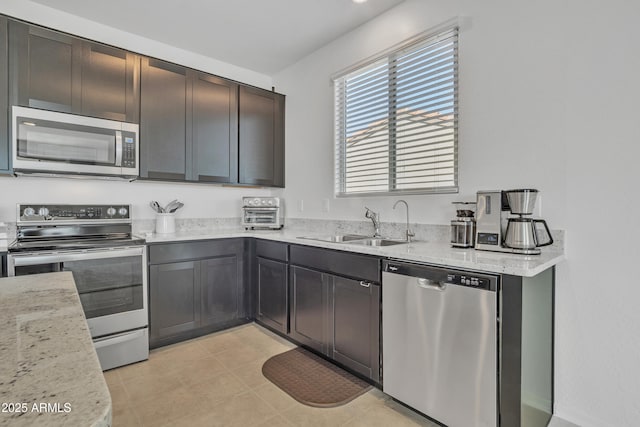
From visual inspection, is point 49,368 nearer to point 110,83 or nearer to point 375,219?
point 375,219

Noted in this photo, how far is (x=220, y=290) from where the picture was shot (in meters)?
3.05

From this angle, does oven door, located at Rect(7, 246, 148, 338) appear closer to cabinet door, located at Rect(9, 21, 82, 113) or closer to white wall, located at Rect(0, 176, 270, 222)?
white wall, located at Rect(0, 176, 270, 222)

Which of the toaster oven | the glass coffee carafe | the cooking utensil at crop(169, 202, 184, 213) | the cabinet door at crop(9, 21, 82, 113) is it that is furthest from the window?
the cabinet door at crop(9, 21, 82, 113)

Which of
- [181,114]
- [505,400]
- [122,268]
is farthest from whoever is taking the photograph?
[181,114]

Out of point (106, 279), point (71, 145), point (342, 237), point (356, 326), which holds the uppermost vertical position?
point (71, 145)

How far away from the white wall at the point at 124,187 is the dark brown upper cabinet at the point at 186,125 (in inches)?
14.9

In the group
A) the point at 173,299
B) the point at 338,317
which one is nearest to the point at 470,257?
the point at 338,317

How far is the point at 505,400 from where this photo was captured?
1.49 metres

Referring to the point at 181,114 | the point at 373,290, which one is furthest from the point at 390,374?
the point at 181,114

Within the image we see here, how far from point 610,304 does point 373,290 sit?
1208 mm

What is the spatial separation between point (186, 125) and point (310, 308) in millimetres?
2005

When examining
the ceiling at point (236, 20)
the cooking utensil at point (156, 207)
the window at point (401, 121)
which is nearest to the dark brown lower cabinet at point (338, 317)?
the window at point (401, 121)

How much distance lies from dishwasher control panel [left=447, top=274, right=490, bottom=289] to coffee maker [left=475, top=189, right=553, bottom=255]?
43 centimetres

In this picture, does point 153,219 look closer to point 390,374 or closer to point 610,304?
point 390,374
